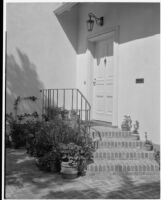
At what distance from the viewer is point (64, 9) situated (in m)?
8.02

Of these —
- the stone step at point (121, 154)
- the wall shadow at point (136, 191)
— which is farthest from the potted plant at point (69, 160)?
the wall shadow at point (136, 191)

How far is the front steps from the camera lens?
5047mm

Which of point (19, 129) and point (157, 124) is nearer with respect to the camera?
point (157, 124)

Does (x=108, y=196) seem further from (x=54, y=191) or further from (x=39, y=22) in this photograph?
(x=39, y=22)

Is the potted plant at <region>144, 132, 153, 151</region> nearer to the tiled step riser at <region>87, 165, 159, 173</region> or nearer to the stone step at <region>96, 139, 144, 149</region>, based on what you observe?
the stone step at <region>96, 139, 144, 149</region>

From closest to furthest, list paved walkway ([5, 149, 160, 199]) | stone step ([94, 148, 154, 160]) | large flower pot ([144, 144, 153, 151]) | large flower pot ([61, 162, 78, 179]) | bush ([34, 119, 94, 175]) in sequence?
paved walkway ([5, 149, 160, 199]) < large flower pot ([61, 162, 78, 179]) < bush ([34, 119, 94, 175]) < stone step ([94, 148, 154, 160]) < large flower pot ([144, 144, 153, 151])

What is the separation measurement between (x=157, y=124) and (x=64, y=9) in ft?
14.0

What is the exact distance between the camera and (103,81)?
25.0 ft

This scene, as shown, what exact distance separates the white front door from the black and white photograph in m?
0.03

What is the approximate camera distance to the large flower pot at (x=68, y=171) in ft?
15.3

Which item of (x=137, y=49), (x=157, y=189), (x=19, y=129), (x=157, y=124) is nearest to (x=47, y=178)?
(x=157, y=189)

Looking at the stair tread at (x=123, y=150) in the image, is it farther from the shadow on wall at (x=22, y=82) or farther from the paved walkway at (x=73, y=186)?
the shadow on wall at (x=22, y=82)

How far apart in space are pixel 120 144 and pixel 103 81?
7.32 ft

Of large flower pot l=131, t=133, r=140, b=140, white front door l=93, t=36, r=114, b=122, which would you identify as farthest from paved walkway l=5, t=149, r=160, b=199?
white front door l=93, t=36, r=114, b=122
